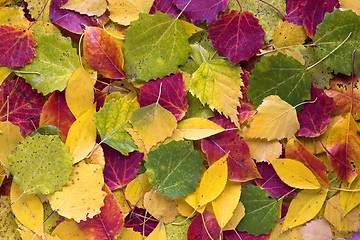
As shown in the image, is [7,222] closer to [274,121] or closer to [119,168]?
[119,168]

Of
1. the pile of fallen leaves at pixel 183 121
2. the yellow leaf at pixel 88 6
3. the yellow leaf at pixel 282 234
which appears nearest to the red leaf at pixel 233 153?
the pile of fallen leaves at pixel 183 121

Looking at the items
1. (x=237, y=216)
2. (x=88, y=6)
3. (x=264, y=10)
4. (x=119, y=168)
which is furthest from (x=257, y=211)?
(x=88, y=6)

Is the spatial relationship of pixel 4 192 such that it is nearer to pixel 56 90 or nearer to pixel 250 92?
pixel 56 90

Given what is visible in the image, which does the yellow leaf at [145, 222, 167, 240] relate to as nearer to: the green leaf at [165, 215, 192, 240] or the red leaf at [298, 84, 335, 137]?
the green leaf at [165, 215, 192, 240]

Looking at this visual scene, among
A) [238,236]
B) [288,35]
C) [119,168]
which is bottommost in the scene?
[238,236]

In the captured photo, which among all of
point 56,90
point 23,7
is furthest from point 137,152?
point 23,7

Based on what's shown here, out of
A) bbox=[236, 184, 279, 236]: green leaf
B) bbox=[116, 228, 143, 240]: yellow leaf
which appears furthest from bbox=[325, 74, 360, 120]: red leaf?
bbox=[116, 228, 143, 240]: yellow leaf

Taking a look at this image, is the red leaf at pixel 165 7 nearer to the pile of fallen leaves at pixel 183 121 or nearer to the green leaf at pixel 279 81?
the pile of fallen leaves at pixel 183 121
